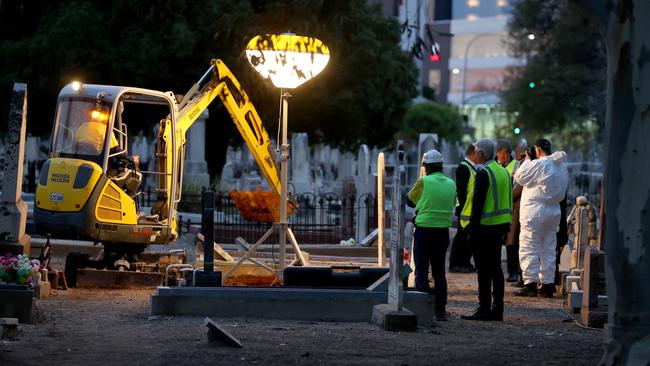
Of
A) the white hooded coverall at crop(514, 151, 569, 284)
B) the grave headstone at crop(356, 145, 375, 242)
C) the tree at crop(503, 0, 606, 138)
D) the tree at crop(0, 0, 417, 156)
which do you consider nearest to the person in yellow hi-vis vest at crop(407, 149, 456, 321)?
the white hooded coverall at crop(514, 151, 569, 284)

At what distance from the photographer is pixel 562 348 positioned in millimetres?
12242

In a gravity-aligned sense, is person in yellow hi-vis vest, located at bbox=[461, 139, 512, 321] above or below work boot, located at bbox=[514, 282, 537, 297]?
above

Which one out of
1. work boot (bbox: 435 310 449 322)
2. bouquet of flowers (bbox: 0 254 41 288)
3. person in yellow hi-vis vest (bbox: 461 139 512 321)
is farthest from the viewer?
person in yellow hi-vis vest (bbox: 461 139 512 321)

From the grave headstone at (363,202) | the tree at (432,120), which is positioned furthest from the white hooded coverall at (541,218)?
the tree at (432,120)

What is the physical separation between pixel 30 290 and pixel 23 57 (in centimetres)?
2833

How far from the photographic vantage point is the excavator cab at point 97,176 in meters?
18.0

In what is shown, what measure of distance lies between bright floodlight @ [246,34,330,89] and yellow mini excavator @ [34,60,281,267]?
1.83 metres

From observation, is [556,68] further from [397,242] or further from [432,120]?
[397,242]

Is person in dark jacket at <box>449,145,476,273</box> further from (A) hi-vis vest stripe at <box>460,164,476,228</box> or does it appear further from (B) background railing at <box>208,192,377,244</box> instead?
(B) background railing at <box>208,192,377,244</box>

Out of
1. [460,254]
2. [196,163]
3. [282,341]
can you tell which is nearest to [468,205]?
[282,341]

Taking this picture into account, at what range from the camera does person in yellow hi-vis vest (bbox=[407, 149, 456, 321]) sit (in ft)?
47.4

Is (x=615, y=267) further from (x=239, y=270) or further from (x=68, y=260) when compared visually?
(x=68, y=260)

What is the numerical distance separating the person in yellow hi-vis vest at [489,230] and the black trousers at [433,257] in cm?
31

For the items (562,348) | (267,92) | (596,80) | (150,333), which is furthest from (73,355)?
(596,80)
